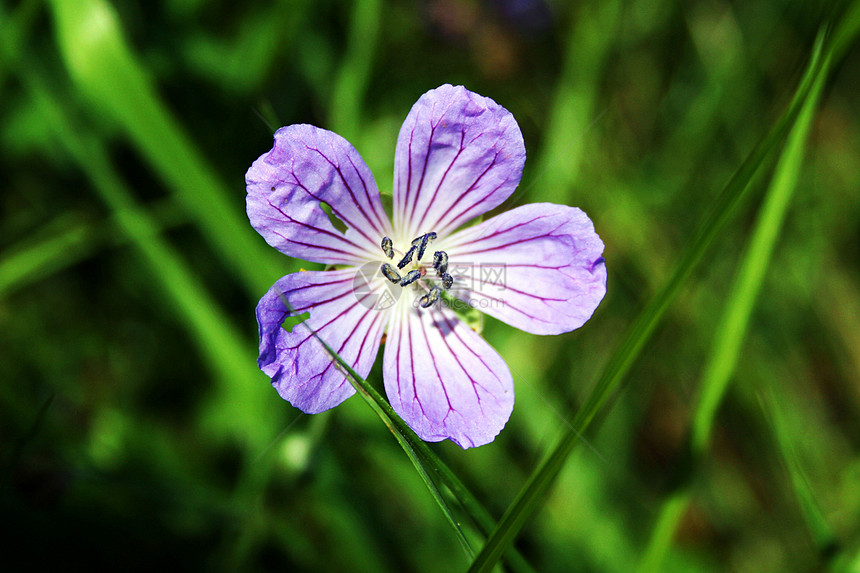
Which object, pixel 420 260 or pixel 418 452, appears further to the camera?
pixel 420 260

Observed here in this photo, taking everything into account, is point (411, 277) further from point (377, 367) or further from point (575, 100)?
point (575, 100)

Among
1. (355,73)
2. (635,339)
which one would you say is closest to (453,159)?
(635,339)

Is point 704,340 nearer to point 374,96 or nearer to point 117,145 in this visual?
point 374,96

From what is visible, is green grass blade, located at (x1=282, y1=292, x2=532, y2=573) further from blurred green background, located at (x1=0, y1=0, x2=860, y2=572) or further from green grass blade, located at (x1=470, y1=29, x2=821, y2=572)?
blurred green background, located at (x1=0, y1=0, x2=860, y2=572)

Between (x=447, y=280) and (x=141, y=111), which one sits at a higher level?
(x=141, y=111)

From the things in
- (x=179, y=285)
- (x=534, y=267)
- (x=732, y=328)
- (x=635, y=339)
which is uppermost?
(x=179, y=285)

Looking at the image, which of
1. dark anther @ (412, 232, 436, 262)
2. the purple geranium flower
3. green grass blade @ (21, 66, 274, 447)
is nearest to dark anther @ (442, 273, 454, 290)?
the purple geranium flower

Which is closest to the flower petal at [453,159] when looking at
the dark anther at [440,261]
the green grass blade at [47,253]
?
the dark anther at [440,261]
